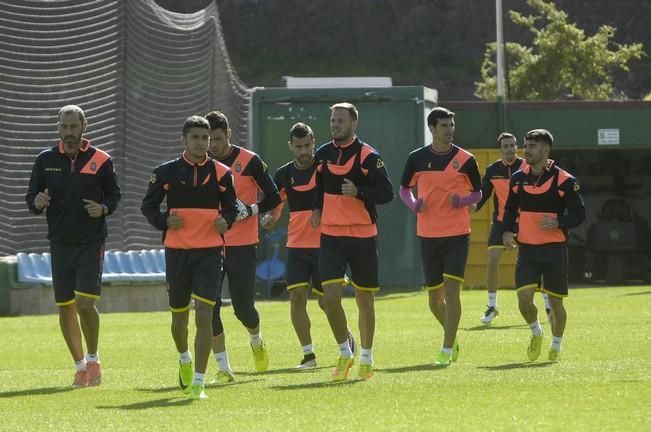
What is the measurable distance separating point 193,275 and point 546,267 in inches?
156

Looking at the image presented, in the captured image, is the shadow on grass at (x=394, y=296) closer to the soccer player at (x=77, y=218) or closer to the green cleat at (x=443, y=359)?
the green cleat at (x=443, y=359)

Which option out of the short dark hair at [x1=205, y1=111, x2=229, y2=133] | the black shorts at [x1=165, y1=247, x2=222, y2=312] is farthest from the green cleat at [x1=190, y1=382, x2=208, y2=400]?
the short dark hair at [x1=205, y1=111, x2=229, y2=133]

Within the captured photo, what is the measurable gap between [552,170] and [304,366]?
277 centimetres

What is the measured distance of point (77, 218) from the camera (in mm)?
13922

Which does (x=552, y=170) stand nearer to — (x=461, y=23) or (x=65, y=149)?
(x=65, y=149)

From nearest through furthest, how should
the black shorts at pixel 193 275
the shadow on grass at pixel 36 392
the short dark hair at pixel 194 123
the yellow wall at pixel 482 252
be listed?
1. the short dark hair at pixel 194 123
2. the black shorts at pixel 193 275
3. the shadow on grass at pixel 36 392
4. the yellow wall at pixel 482 252

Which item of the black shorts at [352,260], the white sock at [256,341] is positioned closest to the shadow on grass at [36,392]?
the white sock at [256,341]

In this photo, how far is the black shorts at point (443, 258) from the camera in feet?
50.0

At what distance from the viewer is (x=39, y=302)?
2670 cm

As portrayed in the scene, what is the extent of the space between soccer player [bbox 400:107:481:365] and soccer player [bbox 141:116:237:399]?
10.2 ft

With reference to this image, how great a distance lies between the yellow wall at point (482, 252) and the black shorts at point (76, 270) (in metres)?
18.9

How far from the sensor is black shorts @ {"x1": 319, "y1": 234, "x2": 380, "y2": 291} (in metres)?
13.7

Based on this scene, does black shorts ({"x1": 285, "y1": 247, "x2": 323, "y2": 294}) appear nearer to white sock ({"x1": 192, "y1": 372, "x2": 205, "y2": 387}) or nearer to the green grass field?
the green grass field

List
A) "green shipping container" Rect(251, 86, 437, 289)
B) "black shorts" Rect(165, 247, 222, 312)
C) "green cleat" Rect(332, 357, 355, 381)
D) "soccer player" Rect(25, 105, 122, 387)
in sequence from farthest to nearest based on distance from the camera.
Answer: "green shipping container" Rect(251, 86, 437, 289), "soccer player" Rect(25, 105, 122, 387), "green cleat" Rect(332, 357, 355, 381), "black shorts" Rect(165, 247, 222, 312)
